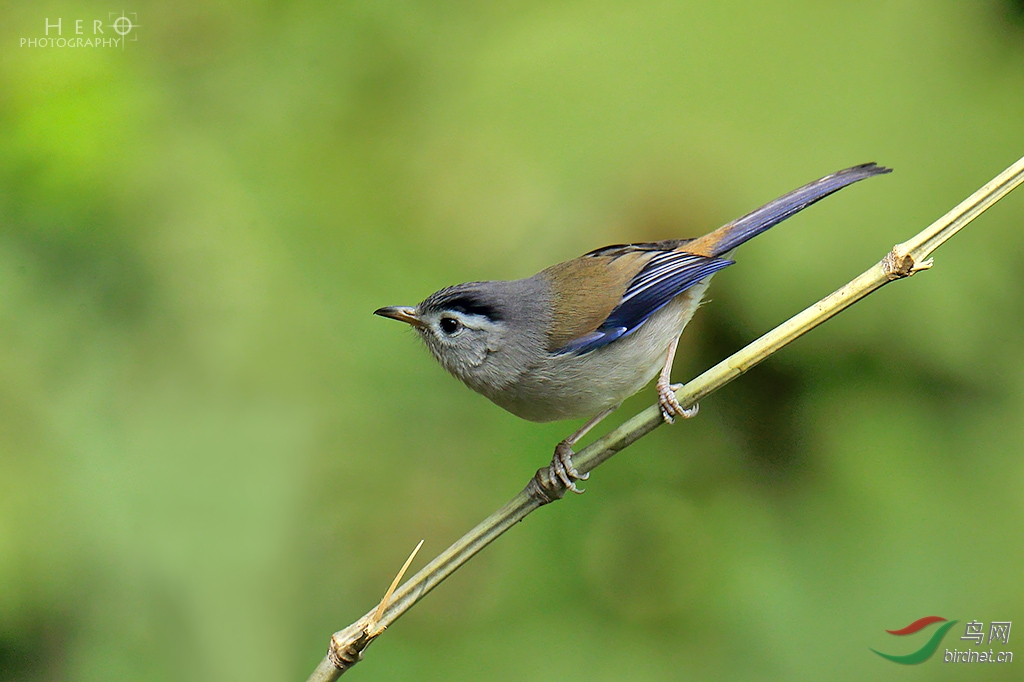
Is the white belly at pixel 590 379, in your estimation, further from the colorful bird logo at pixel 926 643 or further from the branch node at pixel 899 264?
the colorful bird logo at pixel 926 643

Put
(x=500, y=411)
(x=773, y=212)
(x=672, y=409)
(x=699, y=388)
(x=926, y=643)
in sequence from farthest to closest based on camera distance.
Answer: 1. (x=500, y=411)
2. (x=926, y=643)
3. (x=773, y=212)
4. (x=672, y=409)
5. (x=699, y=388)

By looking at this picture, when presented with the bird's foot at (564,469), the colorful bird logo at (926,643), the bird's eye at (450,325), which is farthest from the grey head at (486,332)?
the colorful bird logo at (926,643)

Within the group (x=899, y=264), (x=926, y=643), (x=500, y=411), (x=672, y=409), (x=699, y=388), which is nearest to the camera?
(x=899, y=264)

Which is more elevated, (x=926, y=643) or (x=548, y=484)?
(x=548, y=484)

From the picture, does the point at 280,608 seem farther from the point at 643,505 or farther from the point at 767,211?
the point at 767,211

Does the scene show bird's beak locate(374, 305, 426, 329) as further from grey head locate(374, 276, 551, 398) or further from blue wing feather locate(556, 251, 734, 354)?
blue wing feather locate(556, 251, 734, 354)

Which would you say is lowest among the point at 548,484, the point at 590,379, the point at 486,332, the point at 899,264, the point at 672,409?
the point at 548,484

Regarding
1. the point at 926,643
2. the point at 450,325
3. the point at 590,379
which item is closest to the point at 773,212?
the point at 590,379

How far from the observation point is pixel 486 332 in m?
2.80

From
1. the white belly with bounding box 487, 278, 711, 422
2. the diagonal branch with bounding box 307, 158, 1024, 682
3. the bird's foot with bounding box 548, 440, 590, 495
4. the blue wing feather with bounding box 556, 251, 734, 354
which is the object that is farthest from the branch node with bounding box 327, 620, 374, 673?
the blue wing feather with bounding box 556, 251, 734, 354

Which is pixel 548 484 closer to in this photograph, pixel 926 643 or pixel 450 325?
pixel 450 325

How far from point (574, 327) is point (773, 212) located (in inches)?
30.2

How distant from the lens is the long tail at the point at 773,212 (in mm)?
2428

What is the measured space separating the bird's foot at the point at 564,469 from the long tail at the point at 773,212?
0.86m
